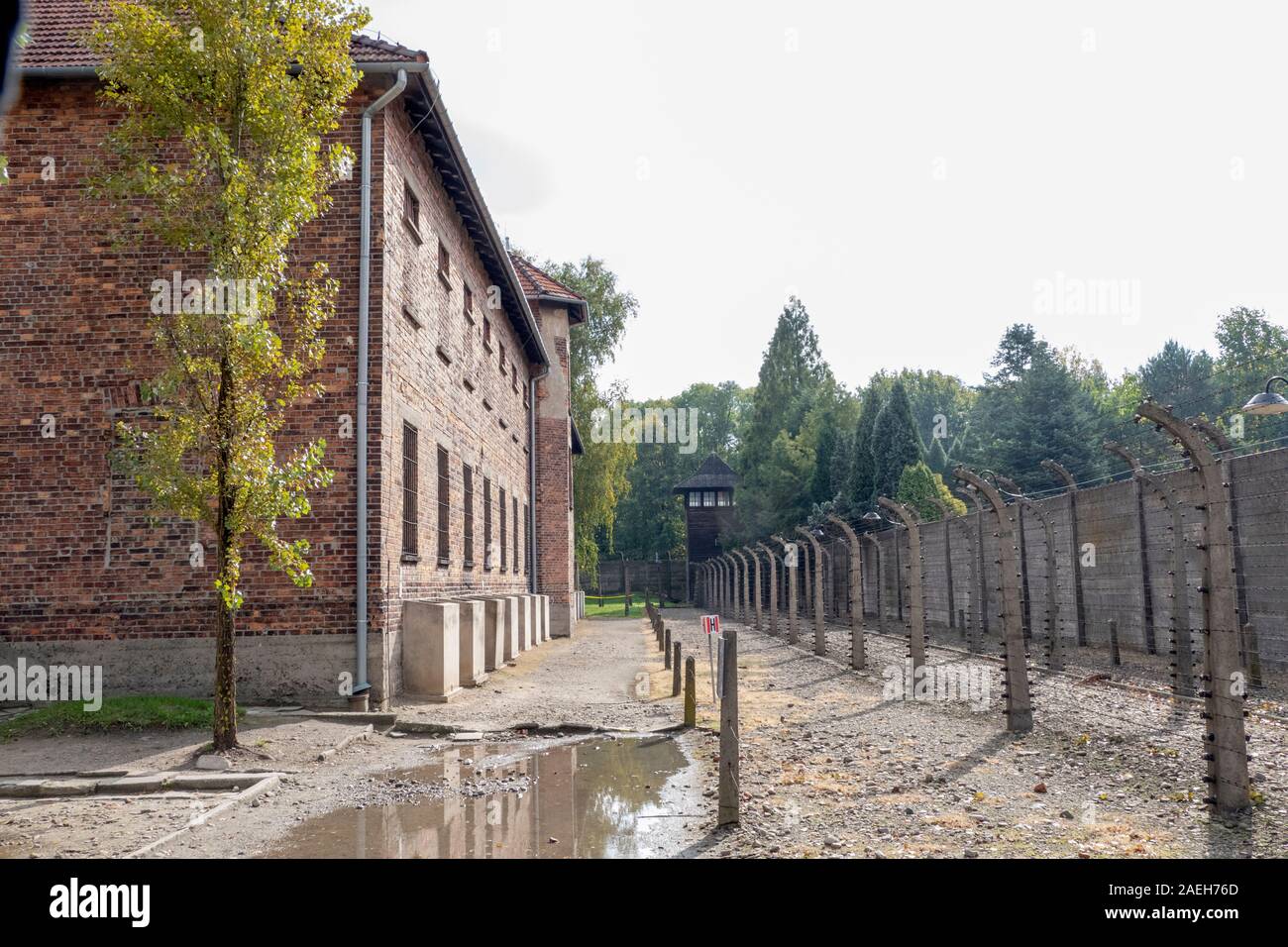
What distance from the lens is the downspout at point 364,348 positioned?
36.3 ft

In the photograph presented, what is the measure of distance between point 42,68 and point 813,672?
13.0m

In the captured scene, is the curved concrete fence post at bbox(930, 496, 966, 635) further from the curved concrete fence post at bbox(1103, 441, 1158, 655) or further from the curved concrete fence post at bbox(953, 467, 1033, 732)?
the curved concrete fence post at bbox(953, 467, 1033, 732)

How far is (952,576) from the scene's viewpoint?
20.9 m

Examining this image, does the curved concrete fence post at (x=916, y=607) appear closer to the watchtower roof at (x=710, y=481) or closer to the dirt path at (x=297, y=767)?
the dirt path at (x=297, y=767)

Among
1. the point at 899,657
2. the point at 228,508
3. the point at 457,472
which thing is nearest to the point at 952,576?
the point at 899,657

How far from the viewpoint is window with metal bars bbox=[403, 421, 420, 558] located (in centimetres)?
1319

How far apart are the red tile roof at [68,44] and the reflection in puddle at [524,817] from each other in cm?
833

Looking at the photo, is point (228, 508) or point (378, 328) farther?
point (378, 328)

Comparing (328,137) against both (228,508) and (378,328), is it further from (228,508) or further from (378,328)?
(228,508)

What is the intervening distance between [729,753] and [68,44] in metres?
11.6
